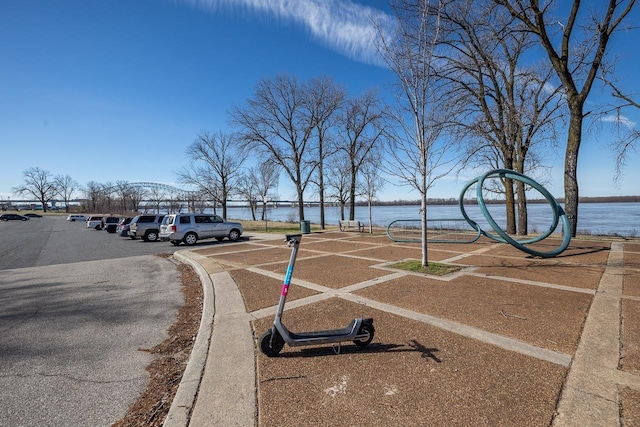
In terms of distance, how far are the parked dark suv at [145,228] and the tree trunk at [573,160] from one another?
21.3 meters

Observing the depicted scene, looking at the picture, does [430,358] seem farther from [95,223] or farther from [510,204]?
[95,223]

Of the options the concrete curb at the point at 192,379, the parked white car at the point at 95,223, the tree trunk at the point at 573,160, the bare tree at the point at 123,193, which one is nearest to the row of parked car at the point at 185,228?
the concrete curb at the point at 192,379

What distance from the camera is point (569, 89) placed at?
12977 mm

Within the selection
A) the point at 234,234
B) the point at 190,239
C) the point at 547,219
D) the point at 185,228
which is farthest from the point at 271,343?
the point at 547,219

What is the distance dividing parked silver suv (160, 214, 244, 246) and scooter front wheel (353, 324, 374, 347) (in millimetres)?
14107

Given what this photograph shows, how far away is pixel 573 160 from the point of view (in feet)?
42.6

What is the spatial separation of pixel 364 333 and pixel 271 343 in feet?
3.30

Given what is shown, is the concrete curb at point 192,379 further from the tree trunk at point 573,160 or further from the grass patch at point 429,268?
the tree trunk at point 573,160

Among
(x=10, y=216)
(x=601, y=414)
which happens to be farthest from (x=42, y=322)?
(x=10, y=216)

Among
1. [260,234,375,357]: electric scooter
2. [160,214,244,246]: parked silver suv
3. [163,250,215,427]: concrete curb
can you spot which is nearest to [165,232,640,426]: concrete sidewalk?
[163,250,215,427]: concrete curb

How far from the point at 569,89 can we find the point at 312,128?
674 inches

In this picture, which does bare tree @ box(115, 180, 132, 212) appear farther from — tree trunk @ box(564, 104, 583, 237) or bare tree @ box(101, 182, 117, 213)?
tree trunk @ box(564, 104, 583, 237)

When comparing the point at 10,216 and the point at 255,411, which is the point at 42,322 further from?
the point at 10,216

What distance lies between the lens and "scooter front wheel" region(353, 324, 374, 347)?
3343 mm
